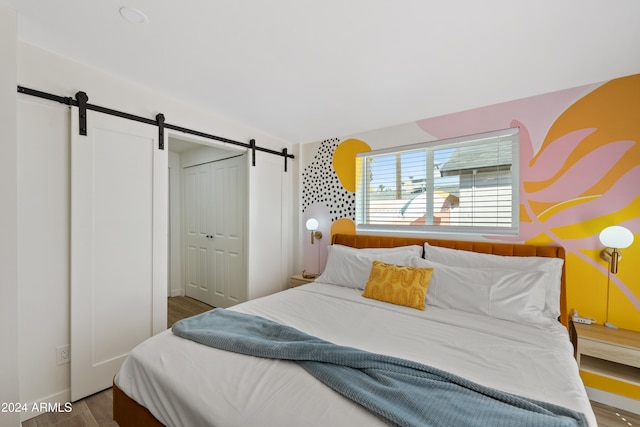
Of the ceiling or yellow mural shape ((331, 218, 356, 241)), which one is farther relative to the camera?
yellow mural shape ((331, 218, 356, 241))

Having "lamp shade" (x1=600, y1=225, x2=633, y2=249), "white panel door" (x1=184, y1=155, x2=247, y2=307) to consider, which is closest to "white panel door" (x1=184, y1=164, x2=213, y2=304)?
"white panel door" (x1=184, y1=155, x2=247, y2=307)

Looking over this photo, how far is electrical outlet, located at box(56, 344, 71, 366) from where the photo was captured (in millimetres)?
1922

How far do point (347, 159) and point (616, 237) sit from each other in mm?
2424

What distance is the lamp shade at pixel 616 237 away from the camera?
1.87 metres

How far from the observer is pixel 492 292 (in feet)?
6.47

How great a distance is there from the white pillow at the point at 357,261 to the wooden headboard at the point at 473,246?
16 centimetres

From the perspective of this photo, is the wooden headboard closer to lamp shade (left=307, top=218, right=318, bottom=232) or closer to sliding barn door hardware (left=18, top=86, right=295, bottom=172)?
lamp shade (left=307, top=218, right=318, bottom=232)

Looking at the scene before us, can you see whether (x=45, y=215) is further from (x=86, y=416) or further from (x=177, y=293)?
(x=177, y=293)

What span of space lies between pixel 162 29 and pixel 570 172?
10.1ft

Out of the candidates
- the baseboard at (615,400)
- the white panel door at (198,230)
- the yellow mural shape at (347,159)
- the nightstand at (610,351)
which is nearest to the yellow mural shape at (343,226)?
the yellow mural shape at (347,159)

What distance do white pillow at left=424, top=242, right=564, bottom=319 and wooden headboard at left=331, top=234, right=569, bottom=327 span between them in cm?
13

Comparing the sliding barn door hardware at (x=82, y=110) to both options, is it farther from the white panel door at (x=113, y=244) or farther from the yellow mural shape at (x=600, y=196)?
the yellow mural shape at (x=600, y=196)

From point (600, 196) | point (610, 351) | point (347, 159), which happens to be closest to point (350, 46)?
point (347, 159)

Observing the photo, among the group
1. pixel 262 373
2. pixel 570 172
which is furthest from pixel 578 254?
pixel 262 373
